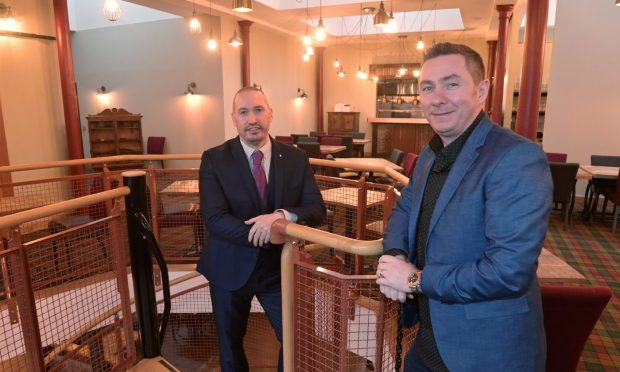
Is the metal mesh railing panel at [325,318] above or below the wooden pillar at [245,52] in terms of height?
below

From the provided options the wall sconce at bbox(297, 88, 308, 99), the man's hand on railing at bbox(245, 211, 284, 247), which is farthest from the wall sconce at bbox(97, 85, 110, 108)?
the man's hand on railing at bbox(245, 211, 284, 247)

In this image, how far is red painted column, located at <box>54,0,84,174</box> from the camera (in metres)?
6.09

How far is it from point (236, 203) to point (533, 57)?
454 cm

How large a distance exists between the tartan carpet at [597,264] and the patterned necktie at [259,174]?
2.81 m

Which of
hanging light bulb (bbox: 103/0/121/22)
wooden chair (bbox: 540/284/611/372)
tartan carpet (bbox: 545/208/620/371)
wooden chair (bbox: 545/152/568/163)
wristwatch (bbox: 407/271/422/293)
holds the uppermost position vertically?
hanging light bulb (bbox: 103/0/121/22)

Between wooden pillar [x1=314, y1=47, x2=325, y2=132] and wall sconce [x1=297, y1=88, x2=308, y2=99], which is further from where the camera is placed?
wooden pillar [x1=314, y1=47, x2=325, y2=132]

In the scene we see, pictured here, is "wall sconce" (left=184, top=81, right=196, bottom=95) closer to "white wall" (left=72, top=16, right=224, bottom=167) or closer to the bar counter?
"white wall" (left=72, top=16, right=224, bottom=167)

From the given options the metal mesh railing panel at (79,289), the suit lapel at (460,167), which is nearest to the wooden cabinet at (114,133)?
the metal mesh railing panel at (79,289)

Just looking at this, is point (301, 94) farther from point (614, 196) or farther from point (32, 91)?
point (614, 196)

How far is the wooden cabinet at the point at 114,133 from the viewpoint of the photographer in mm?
9805

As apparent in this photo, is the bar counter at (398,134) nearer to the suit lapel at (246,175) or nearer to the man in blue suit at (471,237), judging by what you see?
the suit lapel at (246,175)

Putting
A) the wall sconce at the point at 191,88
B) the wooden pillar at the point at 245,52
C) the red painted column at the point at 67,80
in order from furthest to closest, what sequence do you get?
the wooden pillar at the point at 245,52
the wall sconce at the point at 191,88
the red painted column at the point at 67,80

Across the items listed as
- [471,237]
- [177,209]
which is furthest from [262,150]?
[177,209]

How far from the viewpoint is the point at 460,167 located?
125cm
